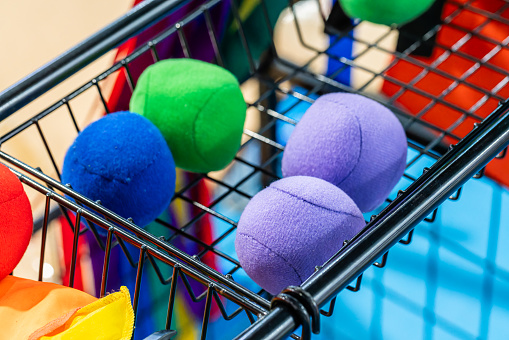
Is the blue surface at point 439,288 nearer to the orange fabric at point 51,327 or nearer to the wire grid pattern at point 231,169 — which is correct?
the wire grid pattern at point 231,169

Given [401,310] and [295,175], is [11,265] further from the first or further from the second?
[401,310]

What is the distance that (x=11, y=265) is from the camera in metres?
0.49

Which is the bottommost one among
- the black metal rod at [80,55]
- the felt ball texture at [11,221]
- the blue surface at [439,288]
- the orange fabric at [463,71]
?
the blue surface at [439,288]

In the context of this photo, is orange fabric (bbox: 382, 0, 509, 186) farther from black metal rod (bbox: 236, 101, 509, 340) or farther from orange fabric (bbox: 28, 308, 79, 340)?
orange fabric (bbox: 28, 308, 79, 340)

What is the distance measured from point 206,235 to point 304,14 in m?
0.46

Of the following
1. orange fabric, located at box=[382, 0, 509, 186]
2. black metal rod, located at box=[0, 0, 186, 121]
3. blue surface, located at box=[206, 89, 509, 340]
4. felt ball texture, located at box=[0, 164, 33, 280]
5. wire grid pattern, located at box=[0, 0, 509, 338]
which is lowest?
blue surface, located at box=[206, 89, 509, 340]

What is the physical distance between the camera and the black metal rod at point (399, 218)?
363mm

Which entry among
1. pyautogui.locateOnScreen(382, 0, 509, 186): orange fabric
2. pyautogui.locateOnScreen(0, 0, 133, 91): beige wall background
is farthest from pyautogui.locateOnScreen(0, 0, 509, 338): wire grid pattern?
pyautogui.locateOnScreen(0, 0, 133, 91): beige wall background

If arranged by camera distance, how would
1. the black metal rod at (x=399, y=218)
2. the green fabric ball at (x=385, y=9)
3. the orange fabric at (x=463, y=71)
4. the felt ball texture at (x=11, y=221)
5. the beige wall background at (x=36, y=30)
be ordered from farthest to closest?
the beige wall background at (x=36, y=30) → the orange fabric at (x=463, y=71) → the green fabric ball at (x=385, y=9) → the felt ball texture at (x=11, y=221) → the black metal rod at (x=399, y=218)

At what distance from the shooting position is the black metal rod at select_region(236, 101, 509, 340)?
0.36 meters

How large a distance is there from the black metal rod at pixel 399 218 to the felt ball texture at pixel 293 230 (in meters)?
0.06

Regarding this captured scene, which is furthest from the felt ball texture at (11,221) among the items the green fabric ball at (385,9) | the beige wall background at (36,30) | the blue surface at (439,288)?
the beige wall background at (36,30)

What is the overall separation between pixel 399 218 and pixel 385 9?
0.35m

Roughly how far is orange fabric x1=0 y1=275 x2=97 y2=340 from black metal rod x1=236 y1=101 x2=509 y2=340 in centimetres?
15
